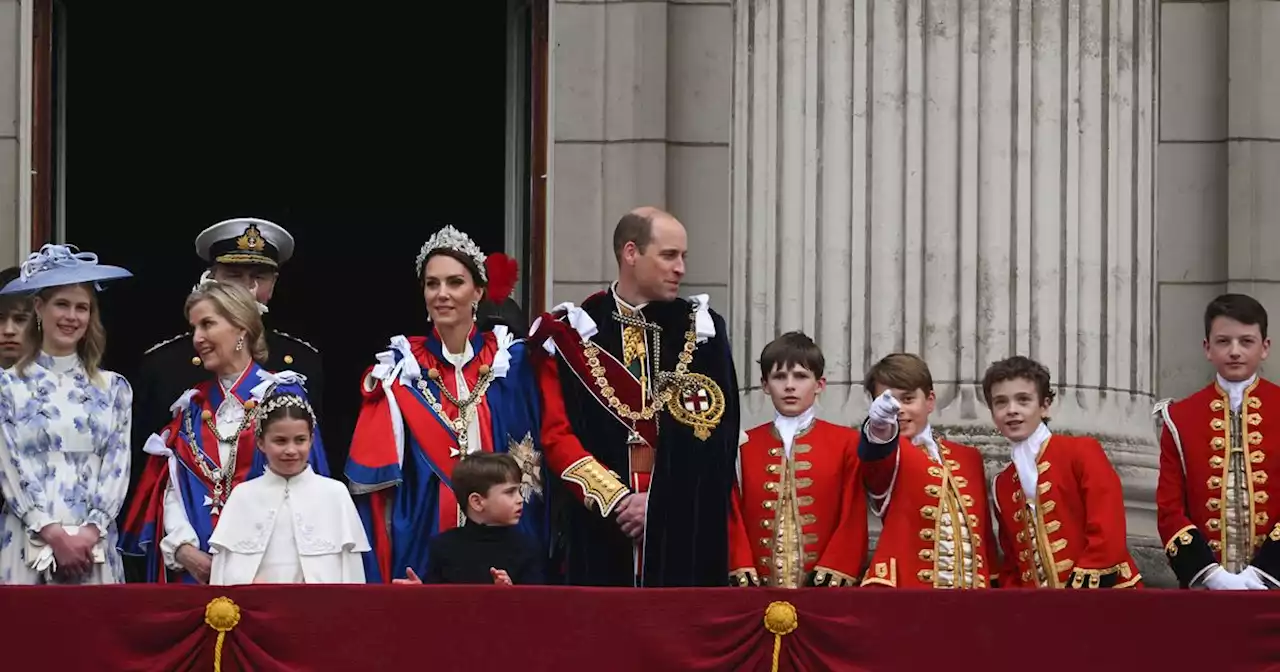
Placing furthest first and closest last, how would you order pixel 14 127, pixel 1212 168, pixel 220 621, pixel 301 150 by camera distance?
pixel 301 150, pixel 1212 168, pixel 14 127, pixel 220 621

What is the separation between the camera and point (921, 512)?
8453 mm

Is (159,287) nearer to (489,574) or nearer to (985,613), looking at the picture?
(489,574)

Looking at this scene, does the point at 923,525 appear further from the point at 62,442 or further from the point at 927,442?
the point at 62,442

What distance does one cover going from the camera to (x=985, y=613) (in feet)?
24.4

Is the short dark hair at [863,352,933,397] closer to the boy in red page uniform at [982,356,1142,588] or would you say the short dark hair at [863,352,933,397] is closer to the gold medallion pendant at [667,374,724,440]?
the boy in red page uniform at [982,356,1142,588]

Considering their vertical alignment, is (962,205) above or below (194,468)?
above

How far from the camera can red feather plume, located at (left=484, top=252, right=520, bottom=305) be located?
8.77 m

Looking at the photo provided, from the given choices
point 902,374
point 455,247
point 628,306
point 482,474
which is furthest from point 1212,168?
point 482,474

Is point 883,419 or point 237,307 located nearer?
point 883,419

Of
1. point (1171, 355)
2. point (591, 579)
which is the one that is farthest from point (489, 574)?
point (1171, 355)

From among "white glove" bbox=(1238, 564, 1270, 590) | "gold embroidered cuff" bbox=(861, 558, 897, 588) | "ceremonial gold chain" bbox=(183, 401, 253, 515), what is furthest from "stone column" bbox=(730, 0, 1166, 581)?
"ceremonial gold chain" bbox=(183, 401, 253, 515)

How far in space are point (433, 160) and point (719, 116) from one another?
4.23 metres

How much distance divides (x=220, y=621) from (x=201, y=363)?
1.82m

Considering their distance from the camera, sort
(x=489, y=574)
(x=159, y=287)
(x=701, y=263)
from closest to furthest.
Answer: (x=489, y=574) < (x=701, y=263) < (x=159, y=287)
